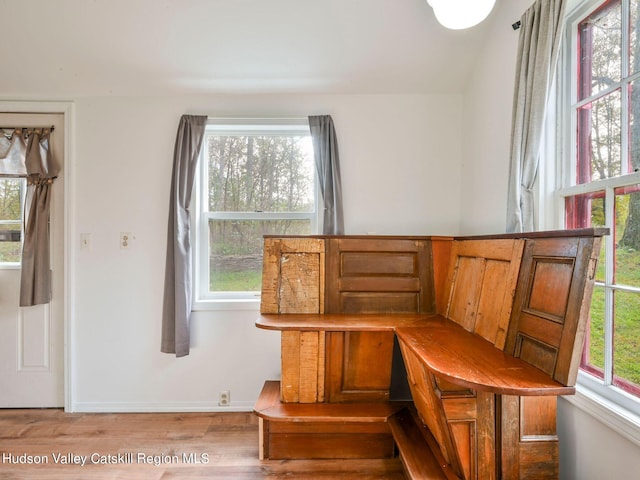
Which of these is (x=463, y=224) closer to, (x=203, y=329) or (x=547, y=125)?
(x=547, y=125)

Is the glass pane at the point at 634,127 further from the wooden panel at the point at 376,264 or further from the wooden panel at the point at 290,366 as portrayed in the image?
the wooden panel at the point at 290,366

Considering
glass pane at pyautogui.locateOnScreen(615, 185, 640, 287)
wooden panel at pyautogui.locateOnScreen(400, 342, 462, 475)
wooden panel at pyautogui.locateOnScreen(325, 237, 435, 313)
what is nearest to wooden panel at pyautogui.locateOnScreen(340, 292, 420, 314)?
wooden panel at pyautogui.locateOnScreen(325, 237, 435, 313)

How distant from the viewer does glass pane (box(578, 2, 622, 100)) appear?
1154mm

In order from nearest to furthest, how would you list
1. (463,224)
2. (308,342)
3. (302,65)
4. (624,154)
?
(624,154) → (308,342) → (302,65) → (463,224)

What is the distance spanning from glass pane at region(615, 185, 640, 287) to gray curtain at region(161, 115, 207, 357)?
2.17m

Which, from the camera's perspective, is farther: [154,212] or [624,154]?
[154,212]

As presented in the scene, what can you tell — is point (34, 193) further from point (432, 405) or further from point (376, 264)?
point (432, 405)

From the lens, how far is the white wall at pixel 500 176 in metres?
1.06

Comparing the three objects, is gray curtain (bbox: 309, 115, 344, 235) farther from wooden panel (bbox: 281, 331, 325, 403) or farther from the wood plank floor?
the wood plank floor

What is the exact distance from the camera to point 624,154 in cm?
111

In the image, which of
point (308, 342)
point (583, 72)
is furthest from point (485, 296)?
point (583, 72)

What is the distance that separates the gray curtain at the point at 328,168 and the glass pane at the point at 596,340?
1.30 meters

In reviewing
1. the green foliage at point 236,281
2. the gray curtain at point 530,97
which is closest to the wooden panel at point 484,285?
the gray curtain at point 530,97

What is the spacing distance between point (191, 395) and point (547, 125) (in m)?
2.55
